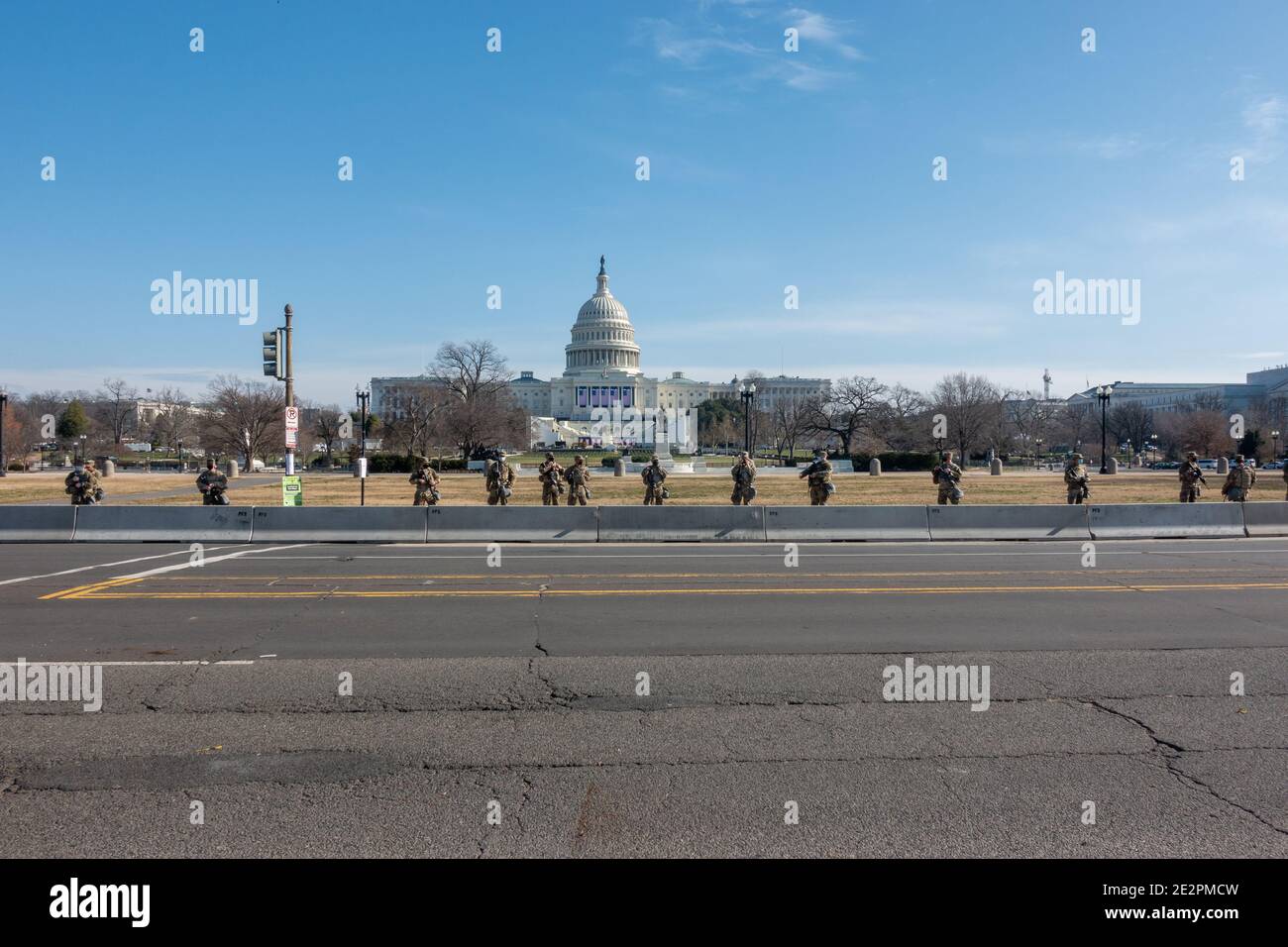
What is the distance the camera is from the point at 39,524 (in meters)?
19.3

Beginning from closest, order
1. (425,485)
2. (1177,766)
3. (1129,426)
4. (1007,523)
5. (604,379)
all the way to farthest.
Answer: (1177,766) < (1007,523) < (425,485) < (1129,426) < (604,379)

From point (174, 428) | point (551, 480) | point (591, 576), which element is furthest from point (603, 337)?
point (591, 576)

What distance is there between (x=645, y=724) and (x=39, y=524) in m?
18.2

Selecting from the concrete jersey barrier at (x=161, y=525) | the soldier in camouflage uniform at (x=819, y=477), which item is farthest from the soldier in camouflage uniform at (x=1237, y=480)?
the concrete jersey barrier at (x=161, y=525)

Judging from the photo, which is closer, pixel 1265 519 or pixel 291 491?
pixel 1265 519

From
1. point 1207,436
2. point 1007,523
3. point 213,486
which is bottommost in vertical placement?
point 1007,523

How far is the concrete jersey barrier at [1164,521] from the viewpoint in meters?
20.1

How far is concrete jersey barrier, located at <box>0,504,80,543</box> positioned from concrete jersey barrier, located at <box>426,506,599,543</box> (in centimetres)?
752

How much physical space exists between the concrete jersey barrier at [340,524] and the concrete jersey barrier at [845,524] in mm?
7435

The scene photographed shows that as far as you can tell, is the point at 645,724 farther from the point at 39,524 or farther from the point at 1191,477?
the point at 1191,477

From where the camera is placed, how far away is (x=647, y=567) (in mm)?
14508

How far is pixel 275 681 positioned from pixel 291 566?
7941 millimetres

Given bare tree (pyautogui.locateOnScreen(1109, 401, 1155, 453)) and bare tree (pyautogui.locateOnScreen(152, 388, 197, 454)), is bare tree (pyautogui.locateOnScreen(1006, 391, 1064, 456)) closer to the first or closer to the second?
bare tree (pyautogui.locateOnScreen(1109, 401, 1155, 453))
